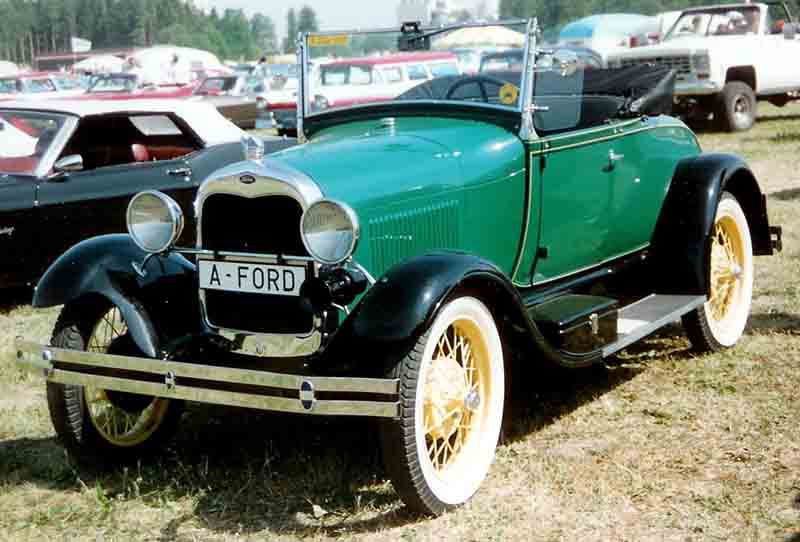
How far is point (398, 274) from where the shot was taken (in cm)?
344

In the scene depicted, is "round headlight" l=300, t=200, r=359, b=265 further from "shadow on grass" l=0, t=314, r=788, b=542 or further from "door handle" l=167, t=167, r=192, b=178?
"door handle" l=167, t=167, r=192, b=178

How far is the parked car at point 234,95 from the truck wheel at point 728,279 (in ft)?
50.7

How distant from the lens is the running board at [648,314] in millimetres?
4484

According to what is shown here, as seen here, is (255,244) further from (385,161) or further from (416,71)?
(416,71)

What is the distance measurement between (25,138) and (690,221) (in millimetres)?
4711

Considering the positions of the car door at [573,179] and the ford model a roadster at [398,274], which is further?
the car door at [573,179]

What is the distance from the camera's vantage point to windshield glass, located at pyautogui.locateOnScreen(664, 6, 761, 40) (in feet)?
52.1

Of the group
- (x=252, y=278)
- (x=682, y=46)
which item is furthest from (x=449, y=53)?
(x=682, y=46)

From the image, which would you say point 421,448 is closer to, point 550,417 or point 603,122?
point 550,417

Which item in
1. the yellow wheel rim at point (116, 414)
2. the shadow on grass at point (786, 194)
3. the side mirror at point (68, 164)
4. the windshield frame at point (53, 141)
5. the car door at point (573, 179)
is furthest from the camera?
the shadow on grass at point (786, 194)

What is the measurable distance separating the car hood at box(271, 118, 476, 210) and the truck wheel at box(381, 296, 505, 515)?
56cm

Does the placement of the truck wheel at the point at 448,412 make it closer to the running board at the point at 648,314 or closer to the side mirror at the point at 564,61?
the running board at the point at 648,314

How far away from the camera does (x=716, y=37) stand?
15.9m

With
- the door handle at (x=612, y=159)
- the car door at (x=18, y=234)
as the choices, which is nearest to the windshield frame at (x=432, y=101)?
the door handle at (x=612, y=159)
